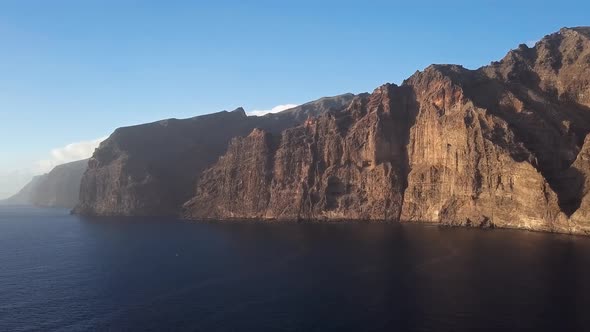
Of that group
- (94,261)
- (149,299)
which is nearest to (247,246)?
(94,261)

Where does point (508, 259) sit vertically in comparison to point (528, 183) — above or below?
below

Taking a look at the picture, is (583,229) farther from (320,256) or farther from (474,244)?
(320,256)

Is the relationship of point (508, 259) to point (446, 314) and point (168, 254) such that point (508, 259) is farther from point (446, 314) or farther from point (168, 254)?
point (168, 254)

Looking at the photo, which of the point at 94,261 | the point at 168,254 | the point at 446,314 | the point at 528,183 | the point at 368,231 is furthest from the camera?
the point at 368,231

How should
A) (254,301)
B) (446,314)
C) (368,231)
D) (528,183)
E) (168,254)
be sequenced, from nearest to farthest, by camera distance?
(446,314), (254,301), (168,254), (528,183), (368,231)

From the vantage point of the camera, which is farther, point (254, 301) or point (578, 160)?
point (578, 160)

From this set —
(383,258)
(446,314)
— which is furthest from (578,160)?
(446,314)
